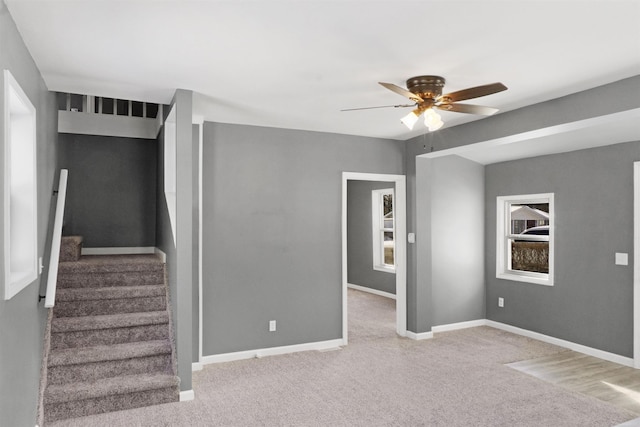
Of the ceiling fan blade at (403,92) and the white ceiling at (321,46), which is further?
the ceiling fan blade at (403,92)

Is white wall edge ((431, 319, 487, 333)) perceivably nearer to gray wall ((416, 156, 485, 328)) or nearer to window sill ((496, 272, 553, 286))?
gray wall ((416, 156, 485, 328))

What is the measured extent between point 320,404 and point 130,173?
3813 mm

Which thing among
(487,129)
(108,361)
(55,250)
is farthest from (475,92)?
(108,361)

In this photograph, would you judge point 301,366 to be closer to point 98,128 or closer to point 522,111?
point 522,111

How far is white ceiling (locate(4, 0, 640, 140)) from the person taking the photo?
2270 mm

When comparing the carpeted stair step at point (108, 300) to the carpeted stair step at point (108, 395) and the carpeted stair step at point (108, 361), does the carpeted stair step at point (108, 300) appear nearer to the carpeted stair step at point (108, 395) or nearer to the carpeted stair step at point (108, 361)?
the carpeted stair step at point (108, 361)

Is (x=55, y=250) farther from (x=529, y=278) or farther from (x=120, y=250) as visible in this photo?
(x=529, y=278)

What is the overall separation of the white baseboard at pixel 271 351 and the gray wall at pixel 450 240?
119 centimetres

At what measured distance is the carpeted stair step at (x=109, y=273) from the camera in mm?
4254

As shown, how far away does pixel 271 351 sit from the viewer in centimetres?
488

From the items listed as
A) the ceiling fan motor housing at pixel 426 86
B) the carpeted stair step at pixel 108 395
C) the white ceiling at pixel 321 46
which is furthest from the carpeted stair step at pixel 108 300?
the ceiling fan motor housing at pixel 426 86

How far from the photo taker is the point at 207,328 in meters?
4.62

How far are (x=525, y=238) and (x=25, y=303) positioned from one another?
5.43 m

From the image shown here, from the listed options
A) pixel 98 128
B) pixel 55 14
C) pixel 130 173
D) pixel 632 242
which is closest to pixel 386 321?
pixel 632 242
